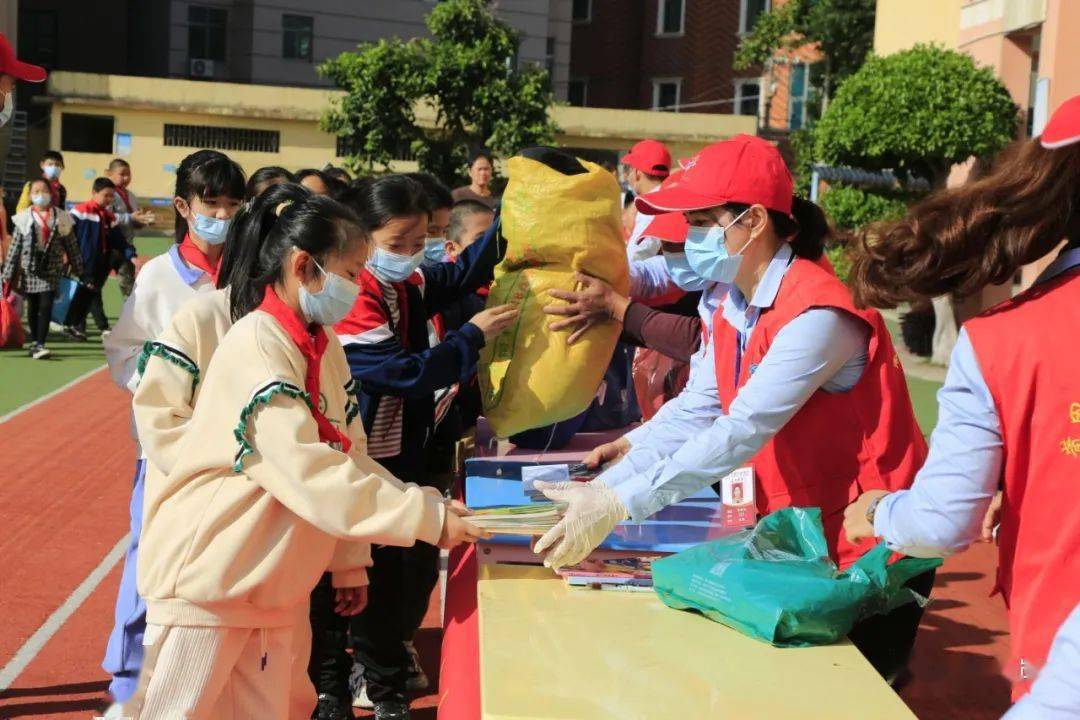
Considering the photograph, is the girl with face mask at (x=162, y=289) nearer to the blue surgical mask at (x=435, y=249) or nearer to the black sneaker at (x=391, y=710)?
the black sneaker at (x=391, y=710)

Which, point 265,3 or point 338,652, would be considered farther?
point 265,3

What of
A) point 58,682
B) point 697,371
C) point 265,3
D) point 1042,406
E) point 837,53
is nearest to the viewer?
point 1042,406

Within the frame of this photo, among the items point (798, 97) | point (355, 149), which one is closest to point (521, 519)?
point (355, 149)

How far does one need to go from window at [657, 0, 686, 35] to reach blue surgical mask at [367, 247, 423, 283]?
36.0 m

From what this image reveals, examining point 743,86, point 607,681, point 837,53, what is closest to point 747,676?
point 607,681

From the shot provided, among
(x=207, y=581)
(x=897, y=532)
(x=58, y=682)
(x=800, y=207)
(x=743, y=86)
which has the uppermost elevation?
(x=743, y=86)

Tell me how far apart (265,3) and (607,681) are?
1316 inches

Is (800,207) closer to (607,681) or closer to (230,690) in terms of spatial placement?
(607,681)

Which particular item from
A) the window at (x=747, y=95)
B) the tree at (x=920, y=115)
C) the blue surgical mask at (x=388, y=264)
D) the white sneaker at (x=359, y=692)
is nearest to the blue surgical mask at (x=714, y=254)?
the blue surgical mask at (x=388, y=264)

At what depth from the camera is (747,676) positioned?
239 centimetres

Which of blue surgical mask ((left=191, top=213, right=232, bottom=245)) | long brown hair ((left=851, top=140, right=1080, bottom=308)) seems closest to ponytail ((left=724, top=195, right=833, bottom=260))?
long brown hair ((left=851, top=140, right=1080, bottom=308))

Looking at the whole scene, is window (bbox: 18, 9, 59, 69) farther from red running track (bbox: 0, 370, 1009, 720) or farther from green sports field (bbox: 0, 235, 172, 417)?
red running track (bbox: 0, 370, 1009, 720)

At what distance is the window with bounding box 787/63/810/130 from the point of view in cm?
3384

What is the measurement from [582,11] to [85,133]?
15.9 meters
